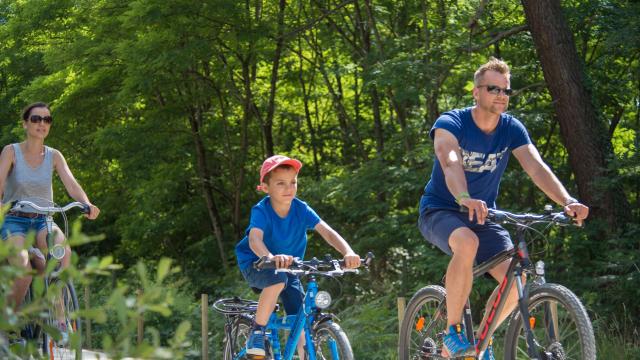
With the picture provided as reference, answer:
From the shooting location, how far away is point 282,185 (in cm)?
637

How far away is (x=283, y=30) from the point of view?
18.6m

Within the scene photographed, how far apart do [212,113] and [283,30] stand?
14.3ft

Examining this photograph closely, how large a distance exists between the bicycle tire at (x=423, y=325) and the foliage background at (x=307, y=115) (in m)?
2.75

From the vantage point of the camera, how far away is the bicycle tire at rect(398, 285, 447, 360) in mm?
6441

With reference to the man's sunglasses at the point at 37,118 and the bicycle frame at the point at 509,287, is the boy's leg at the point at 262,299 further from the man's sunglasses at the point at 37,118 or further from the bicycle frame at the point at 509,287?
the man's sunglasses at the point at 37,118

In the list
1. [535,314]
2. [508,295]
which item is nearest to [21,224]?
[508,295]

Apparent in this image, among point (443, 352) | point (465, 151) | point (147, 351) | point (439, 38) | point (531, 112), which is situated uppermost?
point (439, 38)

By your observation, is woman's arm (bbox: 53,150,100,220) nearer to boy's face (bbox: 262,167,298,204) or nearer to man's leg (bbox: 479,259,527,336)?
boy's face (bbox: 262,167,298,204)

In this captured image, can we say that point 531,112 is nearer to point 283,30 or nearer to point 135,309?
point 283,30

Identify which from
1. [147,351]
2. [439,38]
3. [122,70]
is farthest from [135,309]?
[122,70]

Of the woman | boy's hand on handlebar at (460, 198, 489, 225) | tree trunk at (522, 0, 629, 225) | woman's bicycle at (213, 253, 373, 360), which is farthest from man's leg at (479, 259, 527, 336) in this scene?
tree trunk at (522, 0, 629, 225)

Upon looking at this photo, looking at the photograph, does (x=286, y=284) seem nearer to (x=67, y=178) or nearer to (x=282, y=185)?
(x=282, y=185)

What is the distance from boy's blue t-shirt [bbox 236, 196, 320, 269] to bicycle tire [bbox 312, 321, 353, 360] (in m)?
0.52

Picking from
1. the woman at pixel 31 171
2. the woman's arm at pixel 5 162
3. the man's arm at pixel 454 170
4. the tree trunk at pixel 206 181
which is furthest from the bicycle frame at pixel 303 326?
the tree trunk at pixel 206 181
